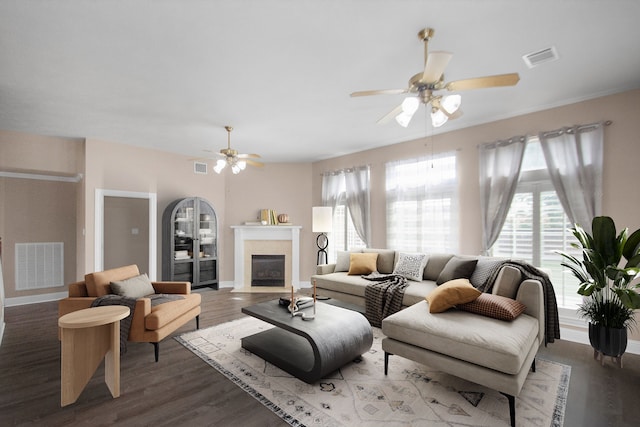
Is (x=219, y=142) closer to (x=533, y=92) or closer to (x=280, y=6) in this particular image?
(x=280, y=6)

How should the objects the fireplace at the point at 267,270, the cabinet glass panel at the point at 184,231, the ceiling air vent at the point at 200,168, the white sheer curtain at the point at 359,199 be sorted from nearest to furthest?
the white sheer curtain at the point at 359,199 < the cabinet glass panel at the point at 184,231 < the ceiling air vent at the point at 200,168 < the fireplace at the point at 267,270

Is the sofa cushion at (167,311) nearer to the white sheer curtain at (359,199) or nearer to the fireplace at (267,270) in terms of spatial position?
the fireplace at (267,270)

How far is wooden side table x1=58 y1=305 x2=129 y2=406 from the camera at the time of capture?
215 centimetres

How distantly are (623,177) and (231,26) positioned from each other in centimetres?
422

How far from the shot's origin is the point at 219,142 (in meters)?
5.22

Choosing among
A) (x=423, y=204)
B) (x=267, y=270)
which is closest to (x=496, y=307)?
(x=423, y=204)

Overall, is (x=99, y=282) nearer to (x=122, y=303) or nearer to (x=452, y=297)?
(x=122, y=303)

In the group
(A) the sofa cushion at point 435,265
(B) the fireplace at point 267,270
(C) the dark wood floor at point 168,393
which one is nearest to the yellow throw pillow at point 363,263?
(A) the sofa cushion at point 435,265

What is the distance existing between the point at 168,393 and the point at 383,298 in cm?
255

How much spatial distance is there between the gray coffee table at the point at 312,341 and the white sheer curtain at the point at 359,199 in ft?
8.35

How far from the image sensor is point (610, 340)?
2.76 meters

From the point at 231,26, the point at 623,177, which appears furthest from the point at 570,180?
the point at 231,26

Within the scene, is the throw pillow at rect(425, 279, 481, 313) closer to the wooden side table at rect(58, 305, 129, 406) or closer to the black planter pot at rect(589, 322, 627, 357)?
the black planter pot at rect(589, 322, 627, 357)

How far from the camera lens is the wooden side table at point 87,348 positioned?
84.7 inches
